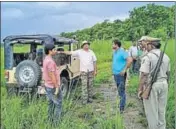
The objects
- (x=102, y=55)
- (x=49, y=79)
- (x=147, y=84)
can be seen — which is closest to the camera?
(x=147, y=84)

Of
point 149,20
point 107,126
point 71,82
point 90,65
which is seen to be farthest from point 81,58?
point 107,126

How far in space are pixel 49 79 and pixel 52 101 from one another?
28 centimetres

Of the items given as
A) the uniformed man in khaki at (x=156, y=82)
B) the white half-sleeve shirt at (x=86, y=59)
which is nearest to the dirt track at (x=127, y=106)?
the white half-sleeve shirt at (x=86, y=59)

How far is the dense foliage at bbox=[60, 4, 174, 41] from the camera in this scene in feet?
19.3

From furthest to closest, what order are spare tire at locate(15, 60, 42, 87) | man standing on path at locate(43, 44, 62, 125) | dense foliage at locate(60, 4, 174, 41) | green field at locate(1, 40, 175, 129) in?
A: spare tire at locate(15, 60, 42, 87), dense foliage at locate(60, 4, 174, 41), man standing on path at locate(43, 44, 62, 125), green field at locate(1, 40, 175, 129)

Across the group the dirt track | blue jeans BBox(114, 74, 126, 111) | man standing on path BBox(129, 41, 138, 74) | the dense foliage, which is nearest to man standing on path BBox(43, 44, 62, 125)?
the dirt track

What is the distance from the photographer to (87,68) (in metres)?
6.57

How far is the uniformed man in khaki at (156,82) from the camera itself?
4.43 m

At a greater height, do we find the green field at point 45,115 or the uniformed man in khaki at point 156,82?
the uniformed man in khaki at point 156,82

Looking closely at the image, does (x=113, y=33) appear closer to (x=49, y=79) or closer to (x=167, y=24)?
(x=167, y=24)

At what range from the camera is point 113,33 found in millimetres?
6207

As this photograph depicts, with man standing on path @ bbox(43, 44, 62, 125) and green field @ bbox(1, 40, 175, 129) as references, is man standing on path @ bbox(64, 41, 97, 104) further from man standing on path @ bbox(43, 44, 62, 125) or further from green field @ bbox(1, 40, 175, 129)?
man standing on path @ bbox(43, 44, 62, 125)

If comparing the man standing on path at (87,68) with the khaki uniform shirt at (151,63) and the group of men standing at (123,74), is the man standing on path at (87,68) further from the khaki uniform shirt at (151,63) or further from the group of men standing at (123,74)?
the khaki uniform shirt at (151,63)

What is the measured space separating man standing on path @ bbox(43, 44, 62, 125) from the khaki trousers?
113 centimetres
